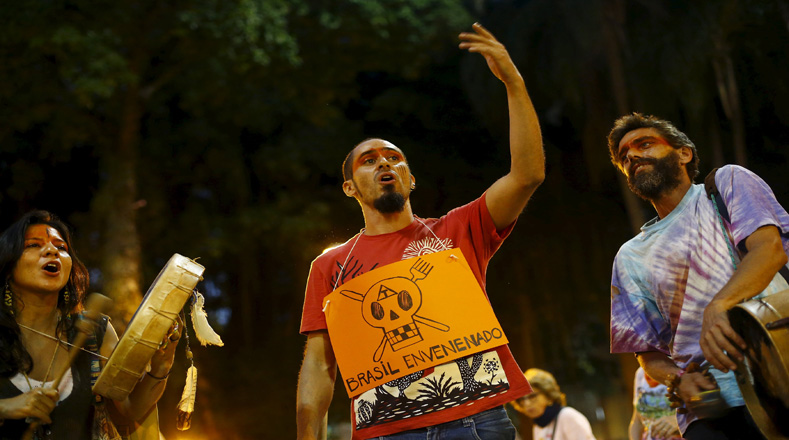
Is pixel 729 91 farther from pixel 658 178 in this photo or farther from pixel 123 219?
pixel 658 178

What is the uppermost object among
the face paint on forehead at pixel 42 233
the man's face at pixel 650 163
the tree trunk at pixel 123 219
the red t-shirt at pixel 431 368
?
the tree trunk at pixel 123 219

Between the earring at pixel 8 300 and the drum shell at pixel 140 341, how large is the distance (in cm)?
68

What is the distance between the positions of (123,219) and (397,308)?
403 inches

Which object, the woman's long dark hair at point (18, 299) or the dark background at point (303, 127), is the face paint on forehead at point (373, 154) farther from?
the dark background at point (303, 127)

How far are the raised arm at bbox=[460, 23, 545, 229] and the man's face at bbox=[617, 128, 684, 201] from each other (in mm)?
615

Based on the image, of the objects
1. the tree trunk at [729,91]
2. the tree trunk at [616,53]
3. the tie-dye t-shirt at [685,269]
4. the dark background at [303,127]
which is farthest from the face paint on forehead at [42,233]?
the tree trunk at [729,91]

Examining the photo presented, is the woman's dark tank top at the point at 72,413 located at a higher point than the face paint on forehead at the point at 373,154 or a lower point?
lower

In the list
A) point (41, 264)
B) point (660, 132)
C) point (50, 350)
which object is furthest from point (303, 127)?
point (660, 132)

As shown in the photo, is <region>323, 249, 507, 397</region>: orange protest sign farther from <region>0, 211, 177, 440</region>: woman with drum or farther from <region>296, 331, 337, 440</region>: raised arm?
<region>0, 211, 177, 440</region>: woman with drum

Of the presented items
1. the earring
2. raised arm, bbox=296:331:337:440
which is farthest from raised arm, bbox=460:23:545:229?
the earring

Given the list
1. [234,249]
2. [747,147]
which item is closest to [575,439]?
[234,249]

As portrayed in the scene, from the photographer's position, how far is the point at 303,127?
15.8m

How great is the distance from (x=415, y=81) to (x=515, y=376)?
15717 millimetres

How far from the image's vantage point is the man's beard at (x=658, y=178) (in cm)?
365
